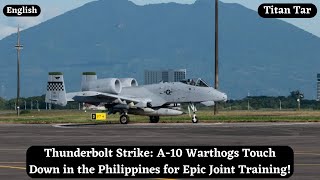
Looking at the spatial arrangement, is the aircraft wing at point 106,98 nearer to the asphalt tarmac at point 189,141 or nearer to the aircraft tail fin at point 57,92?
the aircraft tail fin at point 57,92

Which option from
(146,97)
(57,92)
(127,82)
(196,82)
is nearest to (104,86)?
(127,82)

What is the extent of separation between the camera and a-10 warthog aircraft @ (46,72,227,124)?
62.6m

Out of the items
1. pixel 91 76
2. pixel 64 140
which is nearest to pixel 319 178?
pixel 64 140

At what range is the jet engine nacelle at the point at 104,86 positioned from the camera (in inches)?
2562

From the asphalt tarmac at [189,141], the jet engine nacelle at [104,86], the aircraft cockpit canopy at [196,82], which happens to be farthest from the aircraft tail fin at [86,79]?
the asphalt tarmac at [189,141]

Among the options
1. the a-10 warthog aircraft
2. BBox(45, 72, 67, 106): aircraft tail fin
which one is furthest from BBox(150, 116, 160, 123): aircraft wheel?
BBox(45, 72, 67, 106): aircraft tail fin

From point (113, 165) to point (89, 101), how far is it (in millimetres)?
42116

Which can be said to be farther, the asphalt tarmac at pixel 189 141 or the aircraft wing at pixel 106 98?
the aircraft wing at pixel 106 98

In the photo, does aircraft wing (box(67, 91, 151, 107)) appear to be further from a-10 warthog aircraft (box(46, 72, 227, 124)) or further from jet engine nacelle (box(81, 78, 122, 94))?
jet engine nacelle (box(81, 78, 122, 94))

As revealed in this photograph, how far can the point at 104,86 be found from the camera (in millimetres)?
65250

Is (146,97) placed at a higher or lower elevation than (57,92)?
lower

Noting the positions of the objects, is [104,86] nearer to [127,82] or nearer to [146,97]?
Result: [127,82]

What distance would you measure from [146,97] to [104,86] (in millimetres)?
3290

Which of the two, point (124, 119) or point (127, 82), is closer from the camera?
point (124, 119)
